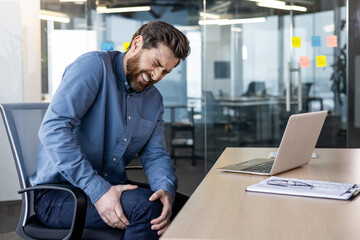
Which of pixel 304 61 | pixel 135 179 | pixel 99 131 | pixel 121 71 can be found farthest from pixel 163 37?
pixel 304 61

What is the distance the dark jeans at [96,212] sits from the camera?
1.46 metres

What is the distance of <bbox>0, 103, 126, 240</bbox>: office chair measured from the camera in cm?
151

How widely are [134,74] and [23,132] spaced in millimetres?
506

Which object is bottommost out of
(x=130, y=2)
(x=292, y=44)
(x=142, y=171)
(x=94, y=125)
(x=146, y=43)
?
(x=142, y=171)

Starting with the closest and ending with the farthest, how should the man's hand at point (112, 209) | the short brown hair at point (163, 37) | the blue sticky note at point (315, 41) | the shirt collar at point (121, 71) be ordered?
the man's hand at point (112, 209), the short brown hair at point (163, 37), the shirt collar at point (121, 71), the blue sticky note at point (315, 41)

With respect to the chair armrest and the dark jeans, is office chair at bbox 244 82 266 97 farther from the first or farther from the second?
the chair armrest

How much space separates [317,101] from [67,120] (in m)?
4.00

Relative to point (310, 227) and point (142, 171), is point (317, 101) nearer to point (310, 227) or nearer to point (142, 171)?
point (142, 171)

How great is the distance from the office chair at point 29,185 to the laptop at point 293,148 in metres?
0.53

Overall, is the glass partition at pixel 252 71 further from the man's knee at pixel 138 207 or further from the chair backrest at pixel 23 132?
the man's knee at pixel 138 207

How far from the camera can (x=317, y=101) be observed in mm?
5109

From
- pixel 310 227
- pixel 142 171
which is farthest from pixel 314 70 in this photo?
pixel 310 227

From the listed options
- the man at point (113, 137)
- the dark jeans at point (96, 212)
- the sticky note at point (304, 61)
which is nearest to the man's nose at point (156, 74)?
the man at point (113, 137)

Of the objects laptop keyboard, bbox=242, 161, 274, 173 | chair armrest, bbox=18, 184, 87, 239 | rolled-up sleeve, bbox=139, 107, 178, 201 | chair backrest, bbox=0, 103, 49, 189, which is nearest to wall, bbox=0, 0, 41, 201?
chair backrest, bbox=0, 103, 49, 189
